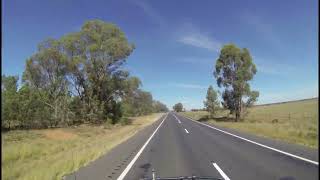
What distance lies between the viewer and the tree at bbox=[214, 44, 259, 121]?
2312 inches

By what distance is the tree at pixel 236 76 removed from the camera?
58719 millimetres

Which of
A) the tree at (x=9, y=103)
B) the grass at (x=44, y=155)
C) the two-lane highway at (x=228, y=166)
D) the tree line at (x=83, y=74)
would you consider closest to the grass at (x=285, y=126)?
the two-lane highway at (x=228, y=166)

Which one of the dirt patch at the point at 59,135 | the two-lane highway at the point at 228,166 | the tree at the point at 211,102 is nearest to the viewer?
the two-lane highway at the point at 228,166

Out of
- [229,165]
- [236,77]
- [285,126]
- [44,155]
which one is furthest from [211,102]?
[229,165]

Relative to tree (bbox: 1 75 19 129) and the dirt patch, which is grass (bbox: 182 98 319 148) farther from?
tree (bbox: 1 75 19 129)

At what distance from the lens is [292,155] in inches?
600

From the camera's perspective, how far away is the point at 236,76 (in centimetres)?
5944

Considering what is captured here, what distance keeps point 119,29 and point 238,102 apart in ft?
65.9

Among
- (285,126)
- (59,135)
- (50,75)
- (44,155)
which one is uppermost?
(50,75)

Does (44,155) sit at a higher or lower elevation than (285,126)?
lower

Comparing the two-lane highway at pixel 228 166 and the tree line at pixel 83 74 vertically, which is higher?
the tree line at pixel 83 74

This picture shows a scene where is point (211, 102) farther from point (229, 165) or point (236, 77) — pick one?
point (229, 165)

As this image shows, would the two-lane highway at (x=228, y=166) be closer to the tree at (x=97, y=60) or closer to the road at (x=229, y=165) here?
the road at (x=229, y=165)

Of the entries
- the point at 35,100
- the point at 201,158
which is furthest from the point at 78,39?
the point at 201,158
